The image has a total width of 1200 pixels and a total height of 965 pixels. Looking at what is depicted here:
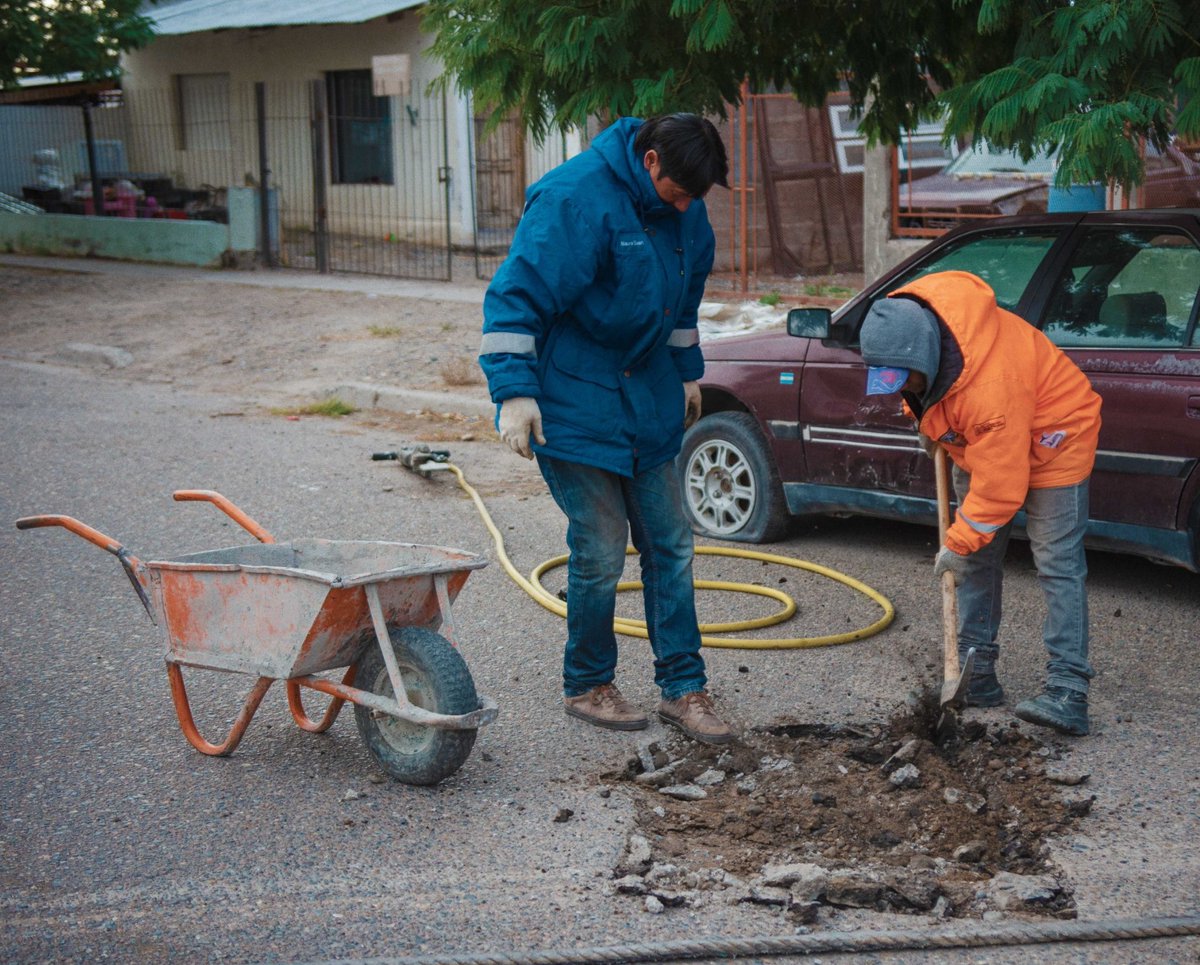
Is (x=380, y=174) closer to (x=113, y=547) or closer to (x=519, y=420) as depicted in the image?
(x=113, y=547)

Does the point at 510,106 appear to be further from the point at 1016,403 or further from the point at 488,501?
the point at 1016,403

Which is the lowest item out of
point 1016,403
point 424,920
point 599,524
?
point 424,920

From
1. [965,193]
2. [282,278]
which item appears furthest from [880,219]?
[282,278]

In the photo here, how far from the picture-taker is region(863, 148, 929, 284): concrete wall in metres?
13.0

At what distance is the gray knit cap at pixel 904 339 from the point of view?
411 centimetres

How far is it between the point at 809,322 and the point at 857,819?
2.63 metres

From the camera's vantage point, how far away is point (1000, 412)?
4152mm

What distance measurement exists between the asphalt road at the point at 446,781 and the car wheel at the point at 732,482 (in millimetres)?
319

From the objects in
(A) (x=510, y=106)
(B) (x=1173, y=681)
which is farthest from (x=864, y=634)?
(A) (x=510, y=106)

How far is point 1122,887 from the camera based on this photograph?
350 centimetres

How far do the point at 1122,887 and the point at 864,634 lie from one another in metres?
2.03

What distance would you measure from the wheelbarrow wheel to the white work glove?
1274mm

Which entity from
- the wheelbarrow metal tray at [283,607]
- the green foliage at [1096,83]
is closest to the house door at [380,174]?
the green foliage at [1096,83]

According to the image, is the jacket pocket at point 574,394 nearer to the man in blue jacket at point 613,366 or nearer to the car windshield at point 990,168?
the man in blue jacket at point 613,366
